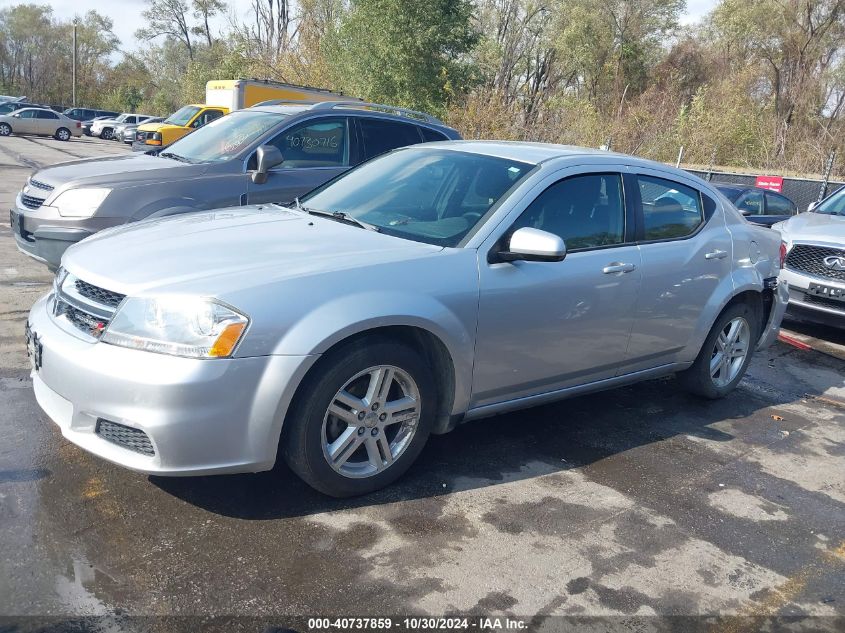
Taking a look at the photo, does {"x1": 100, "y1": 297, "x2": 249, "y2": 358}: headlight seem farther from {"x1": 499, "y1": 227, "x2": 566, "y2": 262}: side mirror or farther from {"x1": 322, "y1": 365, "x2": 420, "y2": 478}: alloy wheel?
{"x1": 499, "y1": 227, "x2": 566, "y2": 262}: side mirror

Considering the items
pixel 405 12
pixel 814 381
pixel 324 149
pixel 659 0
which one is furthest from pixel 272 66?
pixel 814 381

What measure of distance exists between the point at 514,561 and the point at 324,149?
5.07 m

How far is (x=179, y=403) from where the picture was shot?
3023mm

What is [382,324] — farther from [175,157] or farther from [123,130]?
[123,130]

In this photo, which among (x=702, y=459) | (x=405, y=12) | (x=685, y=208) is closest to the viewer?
(x=702, y=459)

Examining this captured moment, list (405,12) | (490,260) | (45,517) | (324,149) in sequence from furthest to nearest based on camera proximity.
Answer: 1. (405,12)
2. (324,149)
3. (490,260)
4. (45,517)

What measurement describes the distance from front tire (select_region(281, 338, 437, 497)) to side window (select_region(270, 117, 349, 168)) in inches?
156

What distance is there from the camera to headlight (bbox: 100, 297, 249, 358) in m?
3.07

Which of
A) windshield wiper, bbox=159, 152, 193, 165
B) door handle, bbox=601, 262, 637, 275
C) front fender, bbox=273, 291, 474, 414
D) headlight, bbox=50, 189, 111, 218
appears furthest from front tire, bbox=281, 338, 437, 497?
→ windshield wiper, bbox=159, 152, 193, 165

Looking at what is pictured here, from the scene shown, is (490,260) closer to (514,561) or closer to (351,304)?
(351,304)

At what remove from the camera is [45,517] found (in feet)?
10.6

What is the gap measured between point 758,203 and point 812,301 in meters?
5.47

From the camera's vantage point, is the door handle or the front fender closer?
the front fender

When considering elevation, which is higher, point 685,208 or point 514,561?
point 685,208
